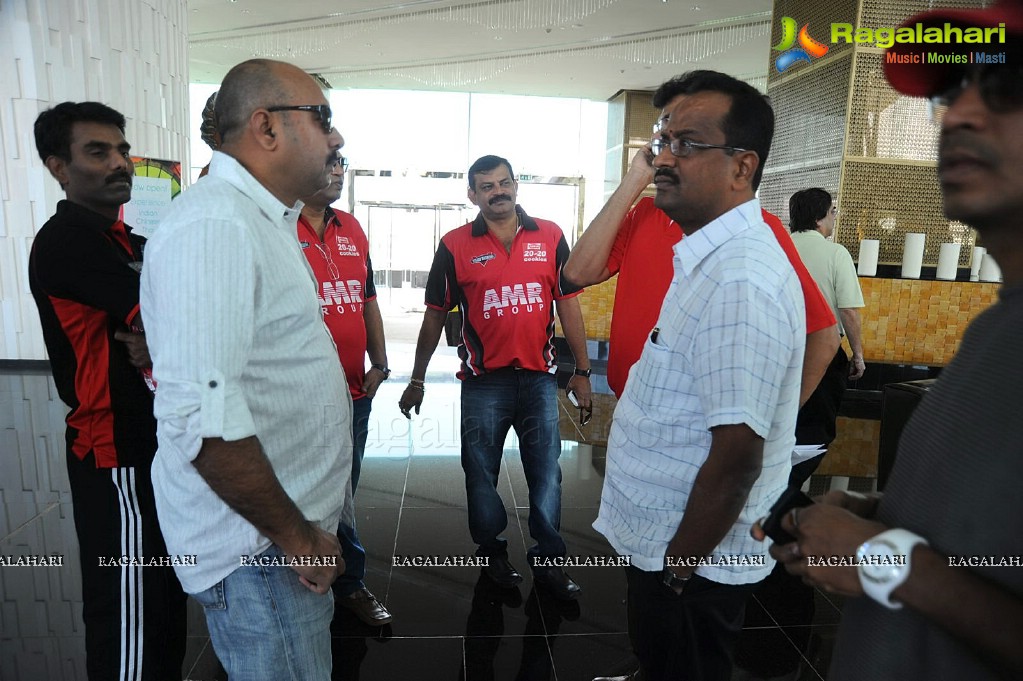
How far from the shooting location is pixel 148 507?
1676 mm

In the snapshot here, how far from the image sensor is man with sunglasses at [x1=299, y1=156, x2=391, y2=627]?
7.91ft

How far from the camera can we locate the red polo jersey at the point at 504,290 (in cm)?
269

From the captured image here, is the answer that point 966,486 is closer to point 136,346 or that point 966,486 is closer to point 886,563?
point 886,563

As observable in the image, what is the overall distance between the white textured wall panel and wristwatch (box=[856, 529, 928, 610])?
677 centimetres

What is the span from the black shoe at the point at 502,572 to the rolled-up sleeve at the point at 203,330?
73.3 inches

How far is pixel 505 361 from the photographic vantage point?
2.68 meters

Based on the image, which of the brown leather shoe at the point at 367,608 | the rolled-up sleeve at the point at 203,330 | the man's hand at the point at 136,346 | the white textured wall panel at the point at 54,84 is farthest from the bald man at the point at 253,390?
the white textured wall panel at the point at 54,84

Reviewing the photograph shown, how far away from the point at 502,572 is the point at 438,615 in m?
0.34

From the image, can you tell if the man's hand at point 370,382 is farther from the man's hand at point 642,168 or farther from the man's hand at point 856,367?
the man's hand at point 856,367

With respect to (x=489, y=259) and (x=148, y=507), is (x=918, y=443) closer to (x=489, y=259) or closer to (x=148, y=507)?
(x=148, y=507)

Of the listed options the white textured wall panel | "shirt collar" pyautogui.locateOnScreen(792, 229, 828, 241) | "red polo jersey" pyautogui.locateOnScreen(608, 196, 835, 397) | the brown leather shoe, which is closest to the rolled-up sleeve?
"red polo jersey" pyautogui.locateOnScreen(608, 196, 835, 397)

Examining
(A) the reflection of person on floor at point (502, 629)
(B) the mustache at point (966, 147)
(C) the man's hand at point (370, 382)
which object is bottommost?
(A) the reflection of person on floor at point (502, 629)

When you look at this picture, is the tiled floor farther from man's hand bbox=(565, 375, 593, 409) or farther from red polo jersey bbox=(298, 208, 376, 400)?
red polo jersey bbox=(298, 208, 376, 400)

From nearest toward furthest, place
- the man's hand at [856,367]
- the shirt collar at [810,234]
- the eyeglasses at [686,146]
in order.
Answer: the eyeglasses at [686,146], the shirt collar at [810,234], the man's hand at [856,367]
